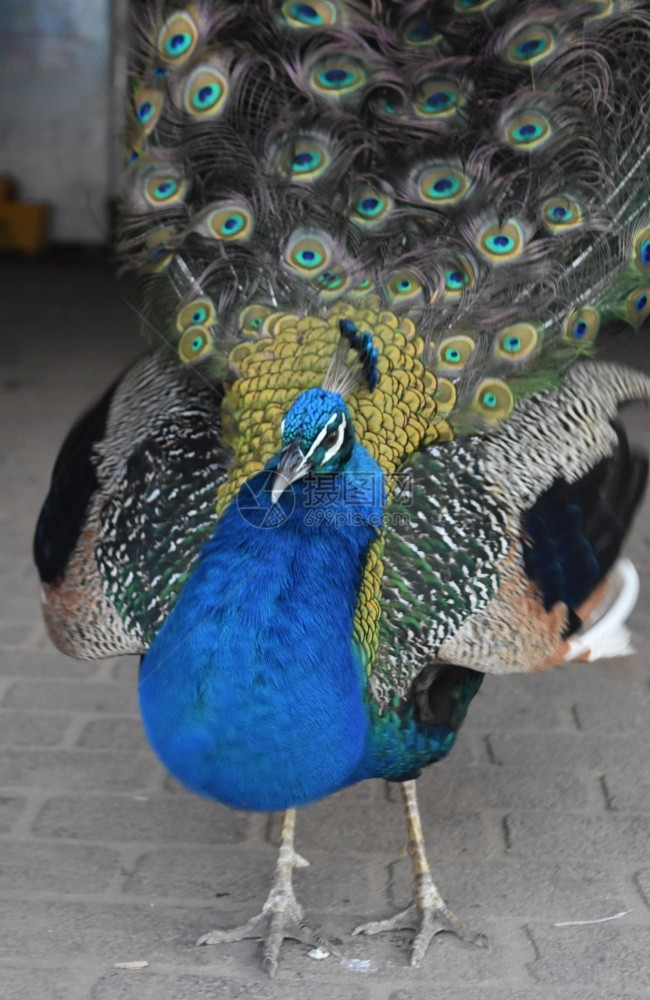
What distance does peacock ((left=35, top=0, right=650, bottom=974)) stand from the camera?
2.48 metres

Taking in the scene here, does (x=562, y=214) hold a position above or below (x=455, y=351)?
above

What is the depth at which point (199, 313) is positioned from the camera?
2764 mm

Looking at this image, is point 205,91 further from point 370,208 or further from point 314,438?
point 314,438

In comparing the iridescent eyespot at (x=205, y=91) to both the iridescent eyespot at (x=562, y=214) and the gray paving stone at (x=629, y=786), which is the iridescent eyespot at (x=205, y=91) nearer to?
the iridescent eyespot at (x=562, y=214)

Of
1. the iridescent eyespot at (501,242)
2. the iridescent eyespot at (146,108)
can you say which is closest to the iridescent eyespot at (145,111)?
the iridescent eyespot at (146,108)

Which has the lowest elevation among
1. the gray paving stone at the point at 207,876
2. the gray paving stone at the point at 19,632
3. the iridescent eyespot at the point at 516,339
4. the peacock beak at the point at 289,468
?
the gray paving stone at the point at 19,632

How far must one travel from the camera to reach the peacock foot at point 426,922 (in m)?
2.49

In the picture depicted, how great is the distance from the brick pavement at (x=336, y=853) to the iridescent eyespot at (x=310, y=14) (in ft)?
5.98

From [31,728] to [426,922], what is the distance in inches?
50.0

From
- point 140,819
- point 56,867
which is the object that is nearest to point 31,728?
point 140,819

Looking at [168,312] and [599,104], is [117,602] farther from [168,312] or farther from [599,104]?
[599,104]

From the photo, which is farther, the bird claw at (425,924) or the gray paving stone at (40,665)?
the gray paving stone at (40,665)

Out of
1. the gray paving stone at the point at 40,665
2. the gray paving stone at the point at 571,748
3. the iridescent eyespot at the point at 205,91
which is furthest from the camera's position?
the gray paving stone at the point at 40,665

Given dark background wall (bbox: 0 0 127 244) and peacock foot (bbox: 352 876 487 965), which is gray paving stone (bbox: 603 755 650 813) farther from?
dark background wall (bbox: 0 0 127 244)
